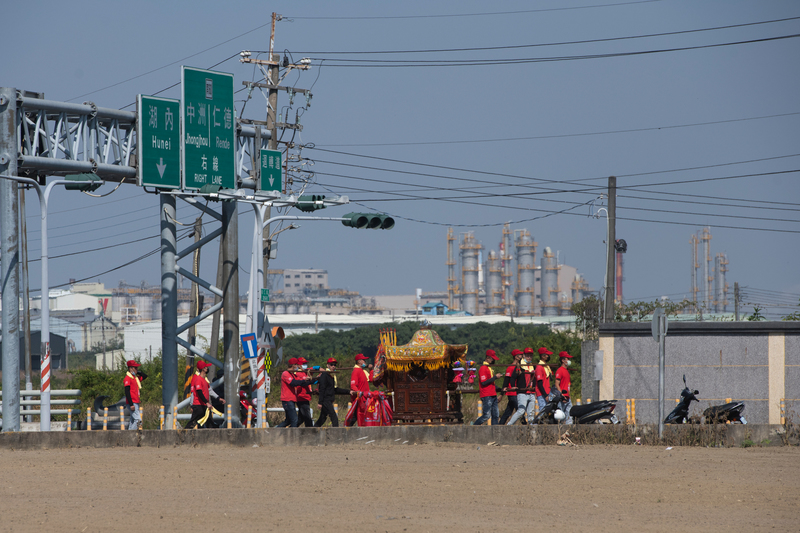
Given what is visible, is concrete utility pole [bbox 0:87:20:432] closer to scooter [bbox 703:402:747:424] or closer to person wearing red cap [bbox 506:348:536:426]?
person wearing red cap [bbox 506:348:536:426]

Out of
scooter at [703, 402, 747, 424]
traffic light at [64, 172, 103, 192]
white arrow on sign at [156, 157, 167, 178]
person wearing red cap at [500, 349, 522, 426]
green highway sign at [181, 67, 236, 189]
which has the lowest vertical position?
scooter at [703, 402, 747, 424]

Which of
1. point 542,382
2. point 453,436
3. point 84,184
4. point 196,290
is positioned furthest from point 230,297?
point 196,290

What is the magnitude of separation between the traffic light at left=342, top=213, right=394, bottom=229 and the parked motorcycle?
20.9 ft

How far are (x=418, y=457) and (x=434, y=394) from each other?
4.82 meters

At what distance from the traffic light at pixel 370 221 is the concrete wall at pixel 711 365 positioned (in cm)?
571

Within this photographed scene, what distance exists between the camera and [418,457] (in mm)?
15055

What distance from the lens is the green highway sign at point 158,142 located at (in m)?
19.6

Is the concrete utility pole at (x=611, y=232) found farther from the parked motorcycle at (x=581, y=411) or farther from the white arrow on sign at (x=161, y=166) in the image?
the white arrow on sign at (x=161, y=166)

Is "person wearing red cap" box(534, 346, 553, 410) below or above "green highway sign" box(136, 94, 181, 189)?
below

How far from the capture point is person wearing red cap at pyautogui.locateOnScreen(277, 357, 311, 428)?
17531 mm

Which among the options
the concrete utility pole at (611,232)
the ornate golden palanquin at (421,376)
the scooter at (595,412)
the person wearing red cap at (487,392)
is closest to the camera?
the scooter at (595,412)

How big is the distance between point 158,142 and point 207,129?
1.22 m

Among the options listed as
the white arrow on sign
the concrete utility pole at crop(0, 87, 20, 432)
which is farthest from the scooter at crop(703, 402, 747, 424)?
the concrete utility pole at crop(0, 87, 20, 432)

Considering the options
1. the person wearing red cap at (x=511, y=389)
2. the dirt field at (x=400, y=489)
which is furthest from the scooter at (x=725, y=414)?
the person wearing red cap at (x=511, y=389)
